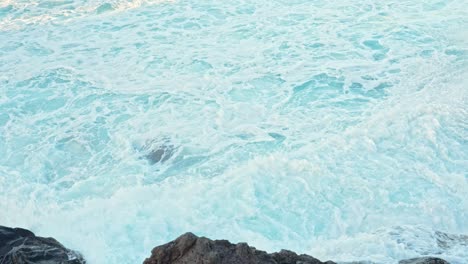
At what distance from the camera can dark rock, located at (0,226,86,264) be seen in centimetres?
500

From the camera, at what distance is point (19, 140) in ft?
29.3

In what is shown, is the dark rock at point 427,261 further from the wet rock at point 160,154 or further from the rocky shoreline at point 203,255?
the wet rock at point 160,154

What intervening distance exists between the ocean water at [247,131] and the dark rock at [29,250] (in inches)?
27.2

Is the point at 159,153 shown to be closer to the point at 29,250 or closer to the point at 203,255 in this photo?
the point at 29,250

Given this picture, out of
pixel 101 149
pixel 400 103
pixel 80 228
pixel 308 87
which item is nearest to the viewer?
pixel 80 228

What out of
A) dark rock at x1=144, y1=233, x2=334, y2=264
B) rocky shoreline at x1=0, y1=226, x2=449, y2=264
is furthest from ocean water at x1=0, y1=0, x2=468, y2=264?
dark rock at x1=144, y1=233, x2=334, y2=264

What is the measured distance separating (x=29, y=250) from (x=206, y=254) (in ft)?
6.44

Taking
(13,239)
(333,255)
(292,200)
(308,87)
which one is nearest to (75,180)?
(13,239)

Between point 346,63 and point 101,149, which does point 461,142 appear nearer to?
point 346,63

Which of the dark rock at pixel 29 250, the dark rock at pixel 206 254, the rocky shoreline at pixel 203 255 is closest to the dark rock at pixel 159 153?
the dark rock at pixel 29 250

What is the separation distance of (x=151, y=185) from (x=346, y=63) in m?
5.47

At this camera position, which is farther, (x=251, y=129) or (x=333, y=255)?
(x=251, y=129)

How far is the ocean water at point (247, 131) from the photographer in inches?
263

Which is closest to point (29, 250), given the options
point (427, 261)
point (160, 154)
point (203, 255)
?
point (203, 255)
